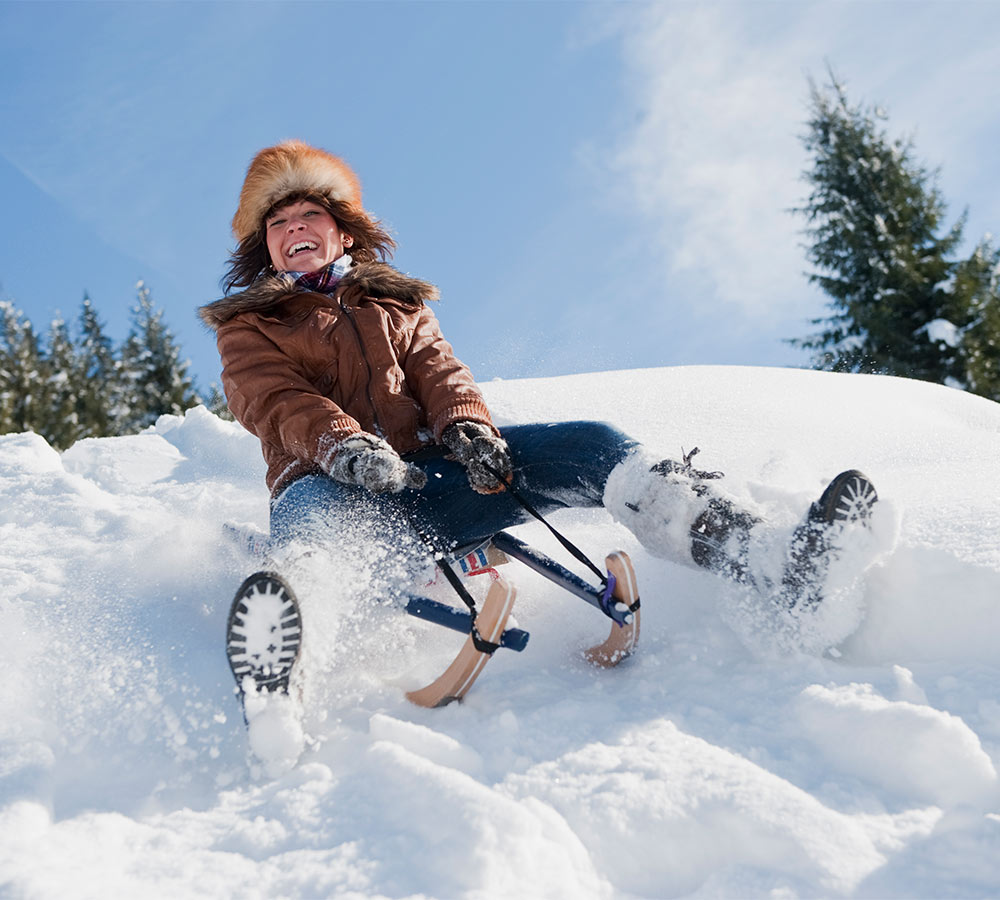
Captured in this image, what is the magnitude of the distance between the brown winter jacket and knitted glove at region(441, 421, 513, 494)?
101 mm

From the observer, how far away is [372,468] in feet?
5.76

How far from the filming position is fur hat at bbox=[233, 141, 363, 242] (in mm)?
2576

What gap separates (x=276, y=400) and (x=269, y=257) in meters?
0.87

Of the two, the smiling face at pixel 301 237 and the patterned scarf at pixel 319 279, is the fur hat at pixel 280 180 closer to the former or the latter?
the smiling face at pixel 301 237

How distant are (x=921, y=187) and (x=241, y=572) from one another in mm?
14244

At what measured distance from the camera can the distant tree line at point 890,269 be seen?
1125 cm

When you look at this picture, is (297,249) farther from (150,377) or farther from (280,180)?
(150,377)

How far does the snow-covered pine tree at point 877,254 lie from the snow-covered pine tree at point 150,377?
16.8 m

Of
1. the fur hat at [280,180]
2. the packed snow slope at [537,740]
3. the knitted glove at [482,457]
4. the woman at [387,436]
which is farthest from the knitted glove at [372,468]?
the fur hat at [280,180]

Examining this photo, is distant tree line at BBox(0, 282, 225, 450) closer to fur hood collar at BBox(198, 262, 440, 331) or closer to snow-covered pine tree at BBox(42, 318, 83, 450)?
snow-covered pine tree at BBox(42, 318, 83, 450)

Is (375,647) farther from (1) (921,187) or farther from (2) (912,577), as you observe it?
(1) (921,187)

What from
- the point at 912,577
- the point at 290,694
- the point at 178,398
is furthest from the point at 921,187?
the point at 178,398

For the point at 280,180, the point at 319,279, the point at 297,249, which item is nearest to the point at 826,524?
the point at 319,279

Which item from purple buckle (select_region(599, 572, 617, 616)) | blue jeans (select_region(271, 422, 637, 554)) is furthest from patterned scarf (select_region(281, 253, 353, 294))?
purple buckle (select_region(599, 572, 617, 616))
